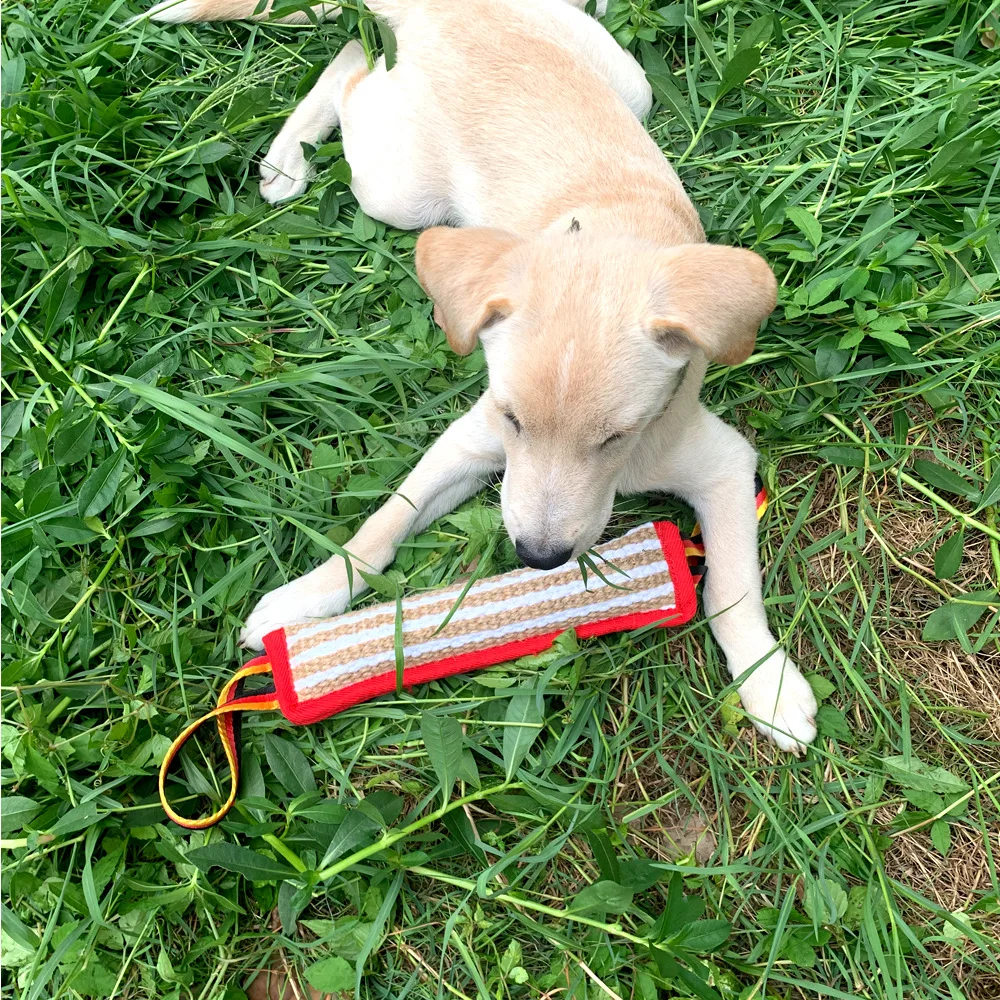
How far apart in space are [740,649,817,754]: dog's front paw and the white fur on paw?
3.19 metres

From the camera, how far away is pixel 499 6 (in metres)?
3.40

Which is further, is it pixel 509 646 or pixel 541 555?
pixel 509 646

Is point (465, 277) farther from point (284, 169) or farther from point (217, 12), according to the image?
point (217, 12)

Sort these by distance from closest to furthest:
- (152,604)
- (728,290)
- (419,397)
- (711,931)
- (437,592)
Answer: (728,290), (711,931), (437,592), (152,604), (419,397)

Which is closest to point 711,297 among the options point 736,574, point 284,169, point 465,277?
point 465,277

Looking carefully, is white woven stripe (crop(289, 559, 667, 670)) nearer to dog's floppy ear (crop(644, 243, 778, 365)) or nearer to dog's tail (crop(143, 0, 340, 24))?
dog's floppy ear (crop(644, 243, 778, 365))

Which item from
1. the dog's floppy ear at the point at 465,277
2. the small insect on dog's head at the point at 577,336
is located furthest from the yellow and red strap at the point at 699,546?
the dog's floppy ear at the point at 465,277

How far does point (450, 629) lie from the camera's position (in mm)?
2977

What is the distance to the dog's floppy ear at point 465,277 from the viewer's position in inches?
97.5

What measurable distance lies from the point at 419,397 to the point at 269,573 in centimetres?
106

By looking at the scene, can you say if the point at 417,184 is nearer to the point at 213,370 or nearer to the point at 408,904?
the point at 213,370

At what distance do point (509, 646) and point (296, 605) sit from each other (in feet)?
2.98

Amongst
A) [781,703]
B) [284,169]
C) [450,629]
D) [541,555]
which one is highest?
[284,169]

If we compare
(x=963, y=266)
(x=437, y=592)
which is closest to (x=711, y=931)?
(x=437, y=592)
